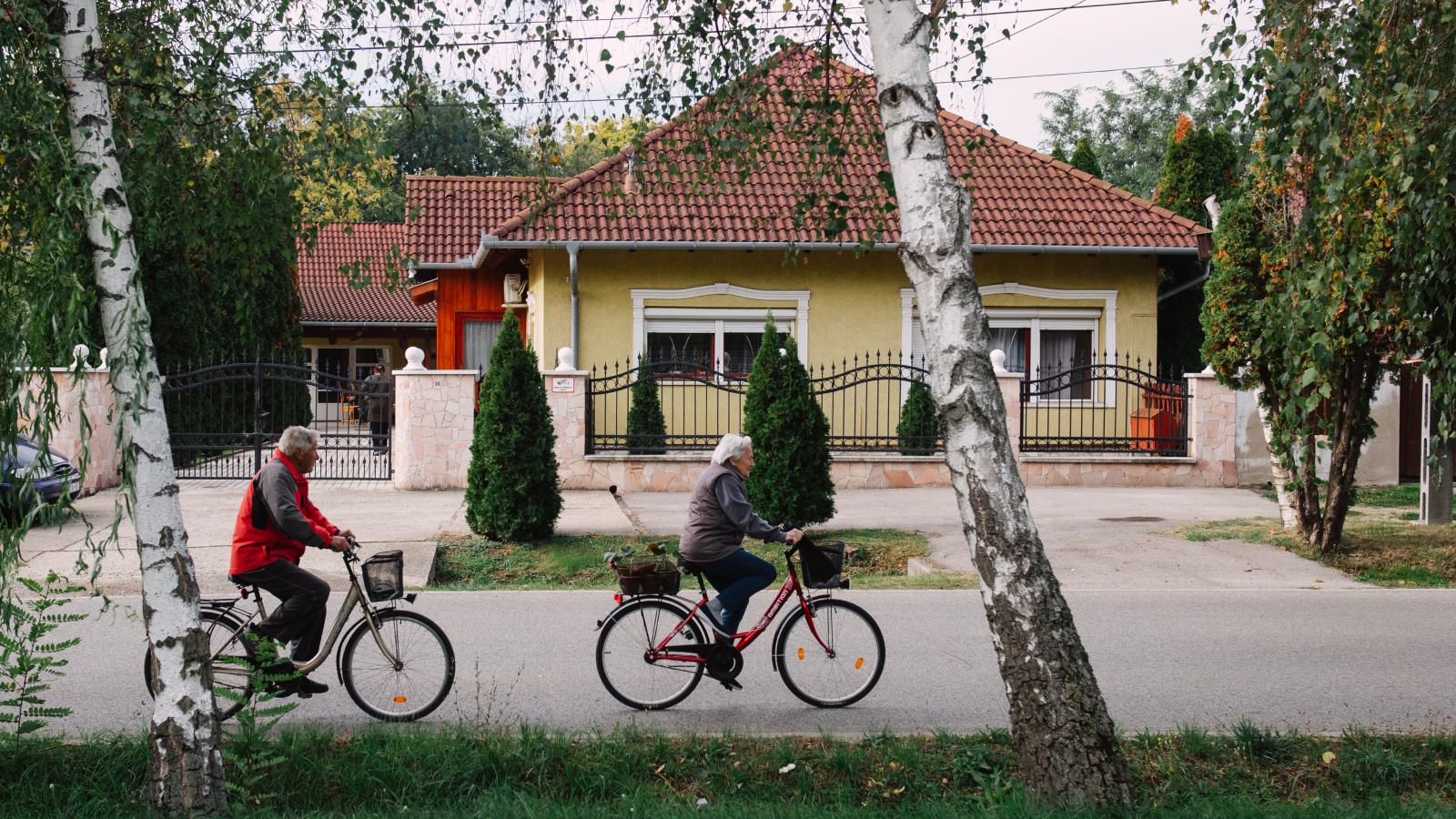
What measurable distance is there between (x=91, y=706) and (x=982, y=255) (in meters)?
16.8

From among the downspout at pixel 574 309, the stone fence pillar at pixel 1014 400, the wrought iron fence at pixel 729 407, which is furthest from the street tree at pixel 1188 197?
the downspout at pixel 574 309

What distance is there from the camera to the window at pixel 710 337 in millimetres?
20547

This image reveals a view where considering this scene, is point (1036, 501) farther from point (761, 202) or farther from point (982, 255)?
point (761, 202)

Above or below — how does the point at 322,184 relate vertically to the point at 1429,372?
above

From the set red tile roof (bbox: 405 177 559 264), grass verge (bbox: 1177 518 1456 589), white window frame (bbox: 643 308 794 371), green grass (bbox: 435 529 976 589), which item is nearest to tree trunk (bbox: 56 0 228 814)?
green grass (bbox: 435 529 976 589)

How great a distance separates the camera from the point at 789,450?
12.7 m

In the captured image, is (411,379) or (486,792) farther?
(411,379)

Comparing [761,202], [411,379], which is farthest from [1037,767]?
[761,202]

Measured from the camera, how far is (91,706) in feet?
22.0

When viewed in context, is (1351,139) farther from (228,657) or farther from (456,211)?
(456,211)

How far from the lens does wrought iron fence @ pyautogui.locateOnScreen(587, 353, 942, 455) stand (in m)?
18.0

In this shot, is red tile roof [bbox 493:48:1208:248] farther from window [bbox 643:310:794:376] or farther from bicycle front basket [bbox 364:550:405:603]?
bicycle front basket [bbox 364:550:405:603]

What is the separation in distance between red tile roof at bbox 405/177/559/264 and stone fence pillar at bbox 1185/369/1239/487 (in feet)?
42.2

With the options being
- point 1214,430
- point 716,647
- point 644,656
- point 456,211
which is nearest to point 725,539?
point 716,647
